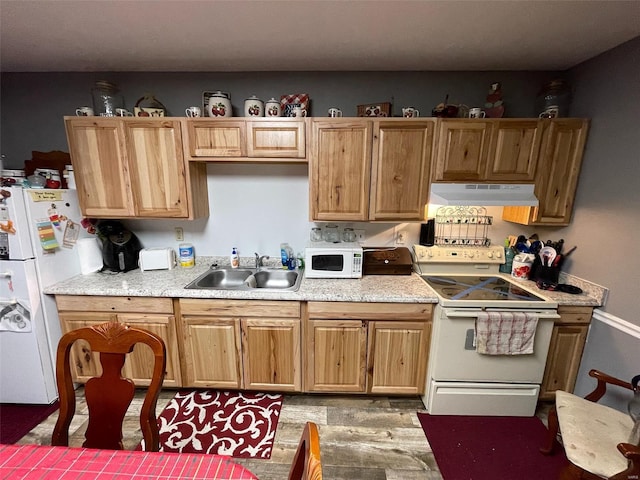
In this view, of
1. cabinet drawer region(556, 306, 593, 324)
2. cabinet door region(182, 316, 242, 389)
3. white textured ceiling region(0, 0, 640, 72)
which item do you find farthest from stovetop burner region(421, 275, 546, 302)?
white textured ceiling region(0, 0, 640, 72)

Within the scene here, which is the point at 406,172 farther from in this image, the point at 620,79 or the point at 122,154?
the point at 122,154

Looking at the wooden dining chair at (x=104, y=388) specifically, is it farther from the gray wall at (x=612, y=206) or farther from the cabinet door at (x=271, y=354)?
the gray wall at (x=612, y=206)

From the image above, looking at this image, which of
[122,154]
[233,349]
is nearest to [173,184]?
[122,154]

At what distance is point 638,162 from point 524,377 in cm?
149

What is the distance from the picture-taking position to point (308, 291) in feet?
6.24

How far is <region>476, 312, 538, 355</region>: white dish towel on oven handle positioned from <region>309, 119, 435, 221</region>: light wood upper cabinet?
83 centimetres

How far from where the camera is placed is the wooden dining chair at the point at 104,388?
1.05 metres

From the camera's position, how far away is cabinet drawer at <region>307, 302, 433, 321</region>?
1.86 meters

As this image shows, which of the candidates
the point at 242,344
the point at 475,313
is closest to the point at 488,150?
the point at 475,313

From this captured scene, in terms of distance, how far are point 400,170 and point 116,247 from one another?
2304 mm

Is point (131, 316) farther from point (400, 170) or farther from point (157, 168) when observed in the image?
point (400, 170)

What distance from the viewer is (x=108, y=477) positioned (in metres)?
0.77

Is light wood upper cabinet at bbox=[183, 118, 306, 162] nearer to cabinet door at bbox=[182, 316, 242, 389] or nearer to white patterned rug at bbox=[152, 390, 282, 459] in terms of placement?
cabinet door at bbox=[182, 316, 242, 389]

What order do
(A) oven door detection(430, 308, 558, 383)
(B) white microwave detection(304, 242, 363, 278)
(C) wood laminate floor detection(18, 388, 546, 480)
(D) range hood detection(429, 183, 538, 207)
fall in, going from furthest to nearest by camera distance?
(B) white microwave detection(304, 242, 363, 278) < (D) range hood detection(429, 183, 538, 207) < (A) oven door detection(430, 308, 558, 383) < (C) wood laminate floor detection(18, 388, 546, 480)
